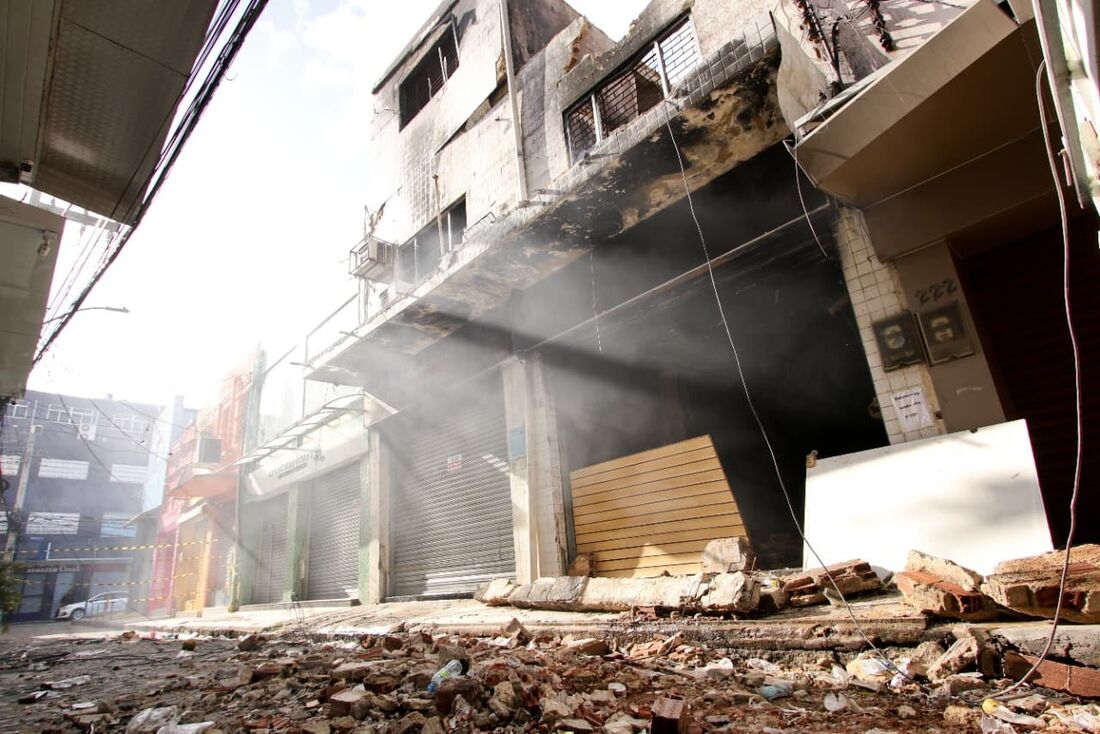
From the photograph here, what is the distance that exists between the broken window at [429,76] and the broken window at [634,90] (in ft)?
17.9

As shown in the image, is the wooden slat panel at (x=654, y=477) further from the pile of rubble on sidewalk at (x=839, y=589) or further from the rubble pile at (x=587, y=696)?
the rubble pile at (x=587, y=696)

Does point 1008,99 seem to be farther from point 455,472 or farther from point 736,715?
point 455,472

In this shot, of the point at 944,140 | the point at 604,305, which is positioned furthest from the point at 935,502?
the point at 604,305

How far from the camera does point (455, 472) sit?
1025cm

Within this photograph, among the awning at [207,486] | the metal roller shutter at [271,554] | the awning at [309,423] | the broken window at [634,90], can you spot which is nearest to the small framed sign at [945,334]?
the broken window at [634,90]

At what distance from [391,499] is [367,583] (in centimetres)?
181

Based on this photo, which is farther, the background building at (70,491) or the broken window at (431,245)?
the background building at (70,491)

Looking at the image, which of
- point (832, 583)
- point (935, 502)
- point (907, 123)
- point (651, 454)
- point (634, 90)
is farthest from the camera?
point (634, 90)

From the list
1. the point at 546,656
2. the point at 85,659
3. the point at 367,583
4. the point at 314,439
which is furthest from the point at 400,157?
the point at 546,656

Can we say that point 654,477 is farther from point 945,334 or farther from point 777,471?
point 945,334

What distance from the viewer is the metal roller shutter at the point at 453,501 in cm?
929

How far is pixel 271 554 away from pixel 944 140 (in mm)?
17927

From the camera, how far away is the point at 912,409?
16.4ft

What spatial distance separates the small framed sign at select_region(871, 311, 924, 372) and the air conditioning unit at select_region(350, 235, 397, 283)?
10.3m
